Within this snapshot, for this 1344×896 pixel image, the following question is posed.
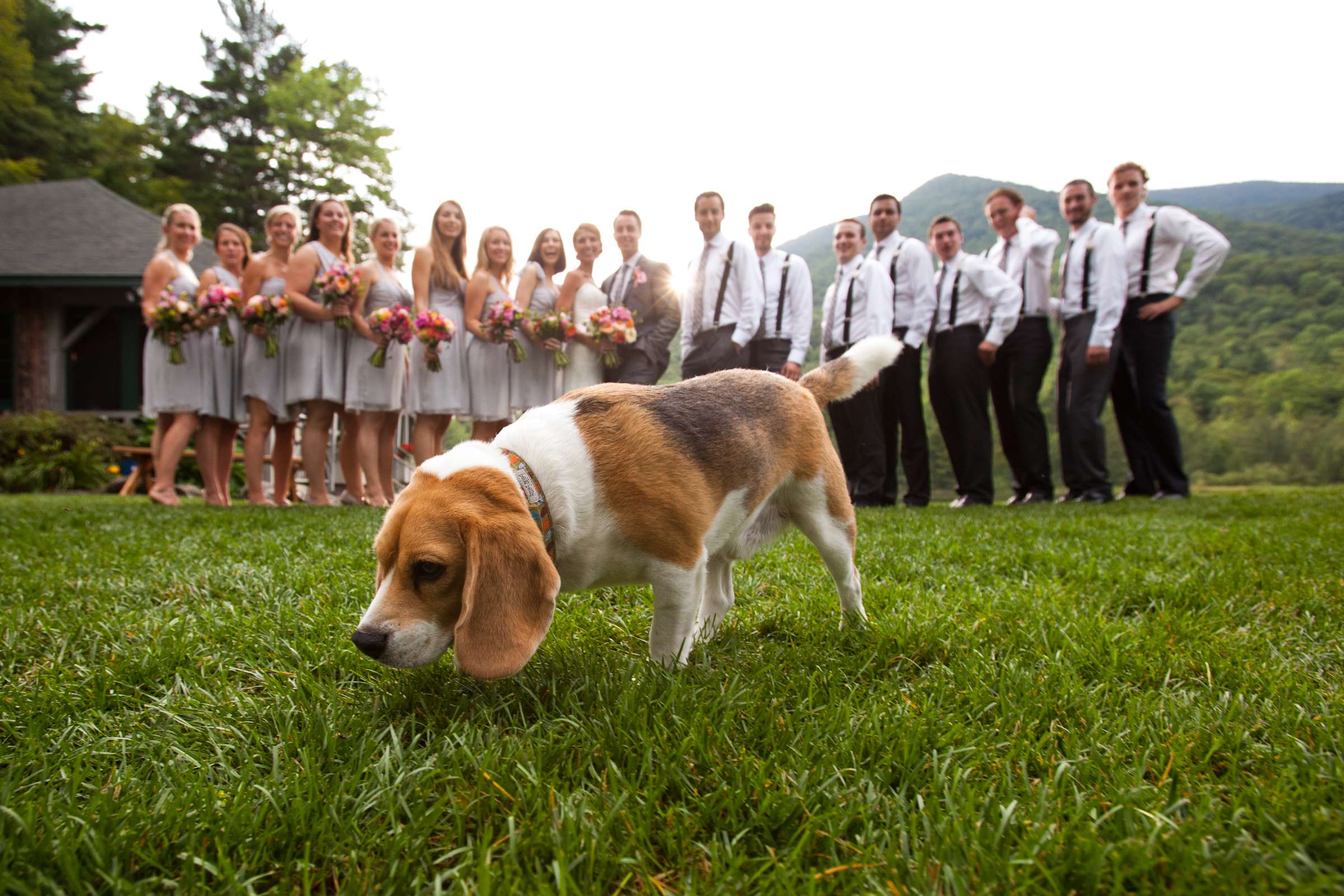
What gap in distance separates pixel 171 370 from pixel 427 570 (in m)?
7.91

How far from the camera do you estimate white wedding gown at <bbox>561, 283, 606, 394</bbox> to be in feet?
27.3

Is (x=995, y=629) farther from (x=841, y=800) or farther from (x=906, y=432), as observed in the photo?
(x=906, y=432)

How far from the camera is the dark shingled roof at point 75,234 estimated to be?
1805cm

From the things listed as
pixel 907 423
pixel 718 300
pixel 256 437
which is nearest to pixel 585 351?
pixel 718 300

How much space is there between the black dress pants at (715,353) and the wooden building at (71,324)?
1655 centimetres

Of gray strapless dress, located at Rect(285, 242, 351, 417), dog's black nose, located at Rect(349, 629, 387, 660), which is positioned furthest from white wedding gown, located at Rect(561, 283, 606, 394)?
dog's black nose, located at Rect(349, 629, 387, 660)

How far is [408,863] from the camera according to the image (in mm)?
1348

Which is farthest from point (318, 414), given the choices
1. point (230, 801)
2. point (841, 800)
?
point (841, 800)

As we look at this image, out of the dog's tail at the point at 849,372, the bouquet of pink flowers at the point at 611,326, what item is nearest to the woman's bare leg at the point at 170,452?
the bouquet of pink flowers at the point at 611,326

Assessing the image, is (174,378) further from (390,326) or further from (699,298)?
(699,298)

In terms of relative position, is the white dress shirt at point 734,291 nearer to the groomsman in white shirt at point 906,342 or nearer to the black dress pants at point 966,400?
the groomsman in white shirt at point 906,342

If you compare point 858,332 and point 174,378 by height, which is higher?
point 858,332

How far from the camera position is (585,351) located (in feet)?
27.3

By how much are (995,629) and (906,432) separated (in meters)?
6.57
